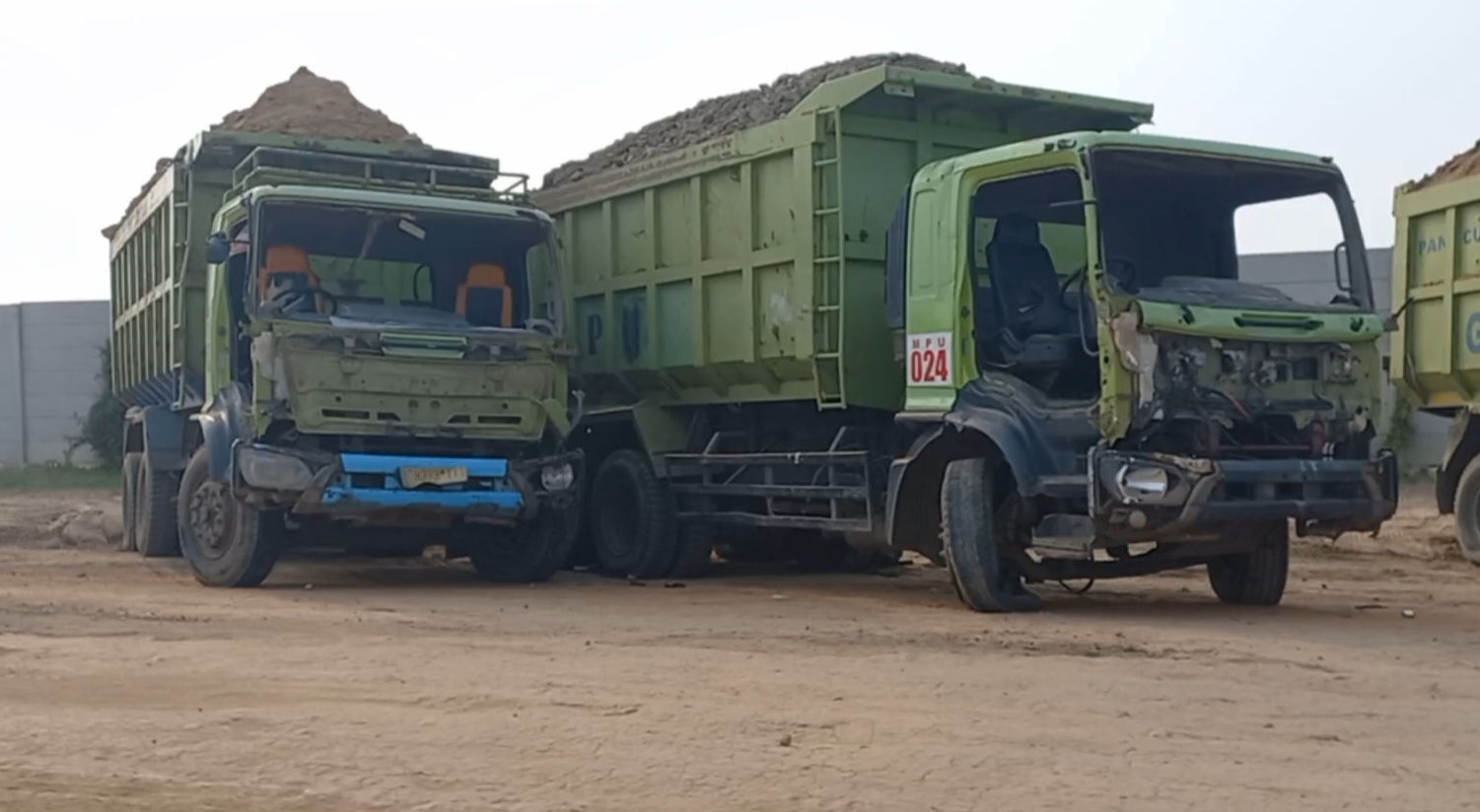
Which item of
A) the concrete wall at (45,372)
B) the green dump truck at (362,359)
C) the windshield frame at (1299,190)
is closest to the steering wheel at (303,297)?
the green dump truck at (362,359)

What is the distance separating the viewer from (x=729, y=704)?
6.88 meters

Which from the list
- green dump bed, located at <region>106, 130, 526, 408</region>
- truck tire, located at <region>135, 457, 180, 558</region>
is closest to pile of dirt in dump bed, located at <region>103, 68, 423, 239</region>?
green dump bed, located at <region>106, 130, 526, 408</region>

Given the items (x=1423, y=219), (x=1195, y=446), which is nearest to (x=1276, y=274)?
(x=1423, y=219)

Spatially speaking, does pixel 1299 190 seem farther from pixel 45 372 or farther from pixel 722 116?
pixel 45 372

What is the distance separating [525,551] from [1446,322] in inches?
291

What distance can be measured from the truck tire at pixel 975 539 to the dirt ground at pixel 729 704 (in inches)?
9.0

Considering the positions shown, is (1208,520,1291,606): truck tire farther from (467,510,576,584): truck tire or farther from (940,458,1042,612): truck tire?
(467,510,576,584): truck tire

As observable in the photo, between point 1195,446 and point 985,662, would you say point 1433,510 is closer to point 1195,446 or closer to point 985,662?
point 1195,446

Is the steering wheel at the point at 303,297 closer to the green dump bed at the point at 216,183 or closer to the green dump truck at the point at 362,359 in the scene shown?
the green dump truck at the point at 362,359

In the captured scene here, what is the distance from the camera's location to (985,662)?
26.4ft

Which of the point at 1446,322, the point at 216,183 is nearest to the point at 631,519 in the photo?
the point at 216,183

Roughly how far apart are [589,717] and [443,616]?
3769mm

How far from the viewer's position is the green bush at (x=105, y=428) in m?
27.8

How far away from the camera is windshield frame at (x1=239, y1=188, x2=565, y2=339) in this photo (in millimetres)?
11719
